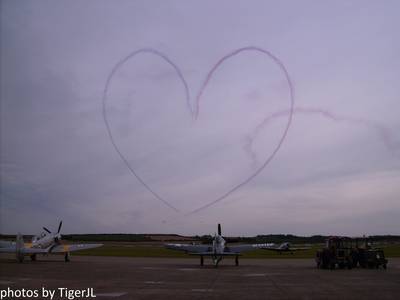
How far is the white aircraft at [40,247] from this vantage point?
1820 inches

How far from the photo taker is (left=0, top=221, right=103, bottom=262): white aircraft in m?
46.2

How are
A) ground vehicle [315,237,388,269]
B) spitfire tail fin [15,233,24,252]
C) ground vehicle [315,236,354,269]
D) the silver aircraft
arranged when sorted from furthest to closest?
spitfire tail fin [15,233,24,252] < the silver aircraft < ground vehicle [315,237,388,269] < ground vehicle [315,236,354,269]

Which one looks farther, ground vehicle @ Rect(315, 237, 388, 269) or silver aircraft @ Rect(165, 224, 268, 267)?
silver aircraft @ Rect(165, 224, 268, 267)

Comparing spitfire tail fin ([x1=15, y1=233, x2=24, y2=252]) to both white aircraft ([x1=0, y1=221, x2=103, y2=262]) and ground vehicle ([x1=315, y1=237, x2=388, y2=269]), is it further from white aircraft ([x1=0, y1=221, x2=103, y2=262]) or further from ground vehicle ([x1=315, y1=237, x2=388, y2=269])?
ground vehicle ([x1=315, y1=237, x2=388, y2=269])

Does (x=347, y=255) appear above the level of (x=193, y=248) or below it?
below

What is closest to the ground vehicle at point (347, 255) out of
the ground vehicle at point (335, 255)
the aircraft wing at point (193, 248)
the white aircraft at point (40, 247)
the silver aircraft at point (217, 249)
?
the ground vehicle at point (335, 255)

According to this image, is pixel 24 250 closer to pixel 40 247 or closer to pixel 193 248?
pixel 40 247

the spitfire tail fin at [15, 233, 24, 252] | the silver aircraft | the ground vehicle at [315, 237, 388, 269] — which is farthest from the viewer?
the spitfire tail fin at [15, 233, 24, 252]

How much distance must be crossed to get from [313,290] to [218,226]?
2939 cm

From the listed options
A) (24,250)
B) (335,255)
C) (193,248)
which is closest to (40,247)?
(24,250)

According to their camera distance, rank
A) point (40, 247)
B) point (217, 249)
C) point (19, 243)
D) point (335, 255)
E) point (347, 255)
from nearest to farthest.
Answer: point (335, 255) → point (347, 255) → point (217, 249) → point (19, 243) → point (40, 247)

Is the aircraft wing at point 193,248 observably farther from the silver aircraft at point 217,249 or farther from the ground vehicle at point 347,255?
the ground vehicle at point 347,255

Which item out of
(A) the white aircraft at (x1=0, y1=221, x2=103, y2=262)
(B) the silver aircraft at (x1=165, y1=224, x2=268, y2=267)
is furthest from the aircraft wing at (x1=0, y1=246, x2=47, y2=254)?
(B) the silver aircraft at (x1=165, y1=224, x2=268, y2=267)

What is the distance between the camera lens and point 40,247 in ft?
167
